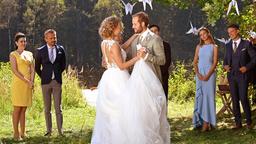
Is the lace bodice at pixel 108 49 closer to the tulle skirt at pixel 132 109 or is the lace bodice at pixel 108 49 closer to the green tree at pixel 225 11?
the tulle skirt at pixel 132 109

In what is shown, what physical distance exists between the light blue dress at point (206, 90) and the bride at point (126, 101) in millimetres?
2461

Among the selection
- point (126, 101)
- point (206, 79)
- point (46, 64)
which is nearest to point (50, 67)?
point (46, 64)

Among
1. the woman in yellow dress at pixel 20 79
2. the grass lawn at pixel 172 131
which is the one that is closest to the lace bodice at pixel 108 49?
the grass lawn at pixel 172 131

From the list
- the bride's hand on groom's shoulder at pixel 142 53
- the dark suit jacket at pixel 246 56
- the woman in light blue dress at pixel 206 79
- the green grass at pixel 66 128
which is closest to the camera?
the bride's hand on groom's shoulder at pixel 142 53

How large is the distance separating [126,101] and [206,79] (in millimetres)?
2734

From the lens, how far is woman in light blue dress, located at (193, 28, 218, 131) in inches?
338

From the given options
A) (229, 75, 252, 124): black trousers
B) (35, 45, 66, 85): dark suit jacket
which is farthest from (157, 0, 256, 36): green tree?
(35, 45, 66, 85): dark suit jacket

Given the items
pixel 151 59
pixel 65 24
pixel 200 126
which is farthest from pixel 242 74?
pixel 65 24

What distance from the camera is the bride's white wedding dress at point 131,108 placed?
20.2ft

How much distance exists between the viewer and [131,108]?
6.17 meters

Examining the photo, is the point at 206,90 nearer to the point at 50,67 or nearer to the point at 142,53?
the point at 50,67

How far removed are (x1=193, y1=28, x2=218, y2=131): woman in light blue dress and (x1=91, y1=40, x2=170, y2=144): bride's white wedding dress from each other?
2437mm

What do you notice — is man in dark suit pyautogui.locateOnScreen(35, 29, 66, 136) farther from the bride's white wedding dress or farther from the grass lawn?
the bride's white wedding dress

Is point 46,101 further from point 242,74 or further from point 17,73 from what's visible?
point 242,74
